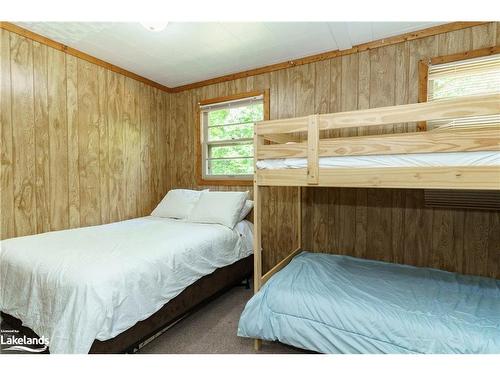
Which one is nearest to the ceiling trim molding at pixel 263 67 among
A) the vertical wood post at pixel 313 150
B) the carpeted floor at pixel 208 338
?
the vertical wood post at pixel 313 150

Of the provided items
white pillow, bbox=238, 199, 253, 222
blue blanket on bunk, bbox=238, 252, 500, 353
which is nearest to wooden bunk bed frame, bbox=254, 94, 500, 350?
blue blanket on bunk, bbox=238, 252, 500, 353

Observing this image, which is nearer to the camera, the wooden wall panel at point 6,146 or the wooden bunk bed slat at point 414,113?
the wooden bunk bed slat at point 414,113

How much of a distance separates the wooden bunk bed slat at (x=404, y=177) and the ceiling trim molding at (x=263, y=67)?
149 cm

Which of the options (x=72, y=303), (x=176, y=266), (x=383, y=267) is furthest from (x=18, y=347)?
(x=383, y=267)

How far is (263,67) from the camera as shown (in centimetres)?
269

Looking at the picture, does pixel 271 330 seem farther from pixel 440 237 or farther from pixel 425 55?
pixel 425 55

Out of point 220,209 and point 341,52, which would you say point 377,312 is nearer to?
point 220,209

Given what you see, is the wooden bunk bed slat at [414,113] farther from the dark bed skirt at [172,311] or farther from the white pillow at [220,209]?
the dark bed skirt at [172,311]

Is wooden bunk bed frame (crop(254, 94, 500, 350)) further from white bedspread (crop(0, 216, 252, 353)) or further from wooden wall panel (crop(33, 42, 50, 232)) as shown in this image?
wooden wall panel (crop(33, 42, 50, 232))

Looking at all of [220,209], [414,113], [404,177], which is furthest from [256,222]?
[414,113]

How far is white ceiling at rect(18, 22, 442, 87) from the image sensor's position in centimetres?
197

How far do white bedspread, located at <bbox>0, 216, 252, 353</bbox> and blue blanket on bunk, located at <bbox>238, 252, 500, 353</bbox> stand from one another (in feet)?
1.91

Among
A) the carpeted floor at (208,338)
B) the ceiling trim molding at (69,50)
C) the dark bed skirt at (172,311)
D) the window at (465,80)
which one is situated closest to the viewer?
the dark bed skirt at (172,311)

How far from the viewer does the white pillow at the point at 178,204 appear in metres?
2.73
